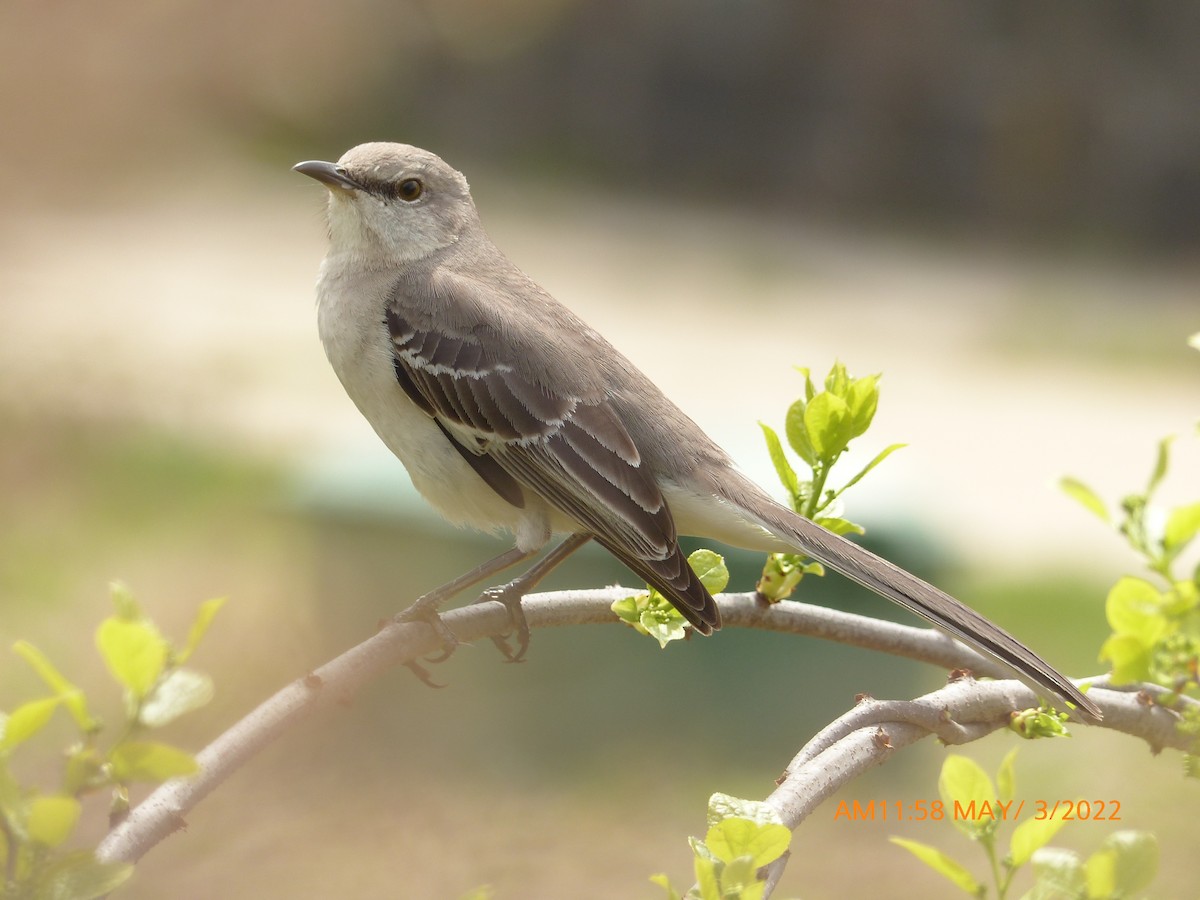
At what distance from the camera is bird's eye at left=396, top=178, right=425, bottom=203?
3.74m

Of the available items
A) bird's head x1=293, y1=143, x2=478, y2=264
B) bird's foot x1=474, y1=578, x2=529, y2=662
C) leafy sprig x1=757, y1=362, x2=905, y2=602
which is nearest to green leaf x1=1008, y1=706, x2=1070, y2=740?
leafy sprig x1=757, y1=362, x2=905, y2=602

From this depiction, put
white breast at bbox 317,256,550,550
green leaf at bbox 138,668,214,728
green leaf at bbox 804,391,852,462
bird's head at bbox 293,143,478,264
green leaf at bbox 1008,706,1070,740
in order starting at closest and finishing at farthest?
green leaf at bbox 138,668,214,728 < green leaf at bbox 1008,706,1070,740 < green leaf at bbox 804,391,852,462 < white breast at bbox 317,256,550,550 < bird's head at bbox 293,143,478,264

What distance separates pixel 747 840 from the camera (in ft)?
5.01

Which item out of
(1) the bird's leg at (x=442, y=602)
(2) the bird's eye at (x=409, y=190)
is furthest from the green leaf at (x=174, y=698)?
(2) the bird's eye at (x=409, y=190)

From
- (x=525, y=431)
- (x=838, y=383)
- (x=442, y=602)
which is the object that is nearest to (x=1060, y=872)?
(x=838, y=383)

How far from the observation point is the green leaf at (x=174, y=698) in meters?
1.33

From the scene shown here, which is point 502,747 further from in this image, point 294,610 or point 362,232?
point 362,232

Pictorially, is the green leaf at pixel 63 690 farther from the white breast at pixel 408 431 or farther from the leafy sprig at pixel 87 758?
the white breast at pixel 408 431

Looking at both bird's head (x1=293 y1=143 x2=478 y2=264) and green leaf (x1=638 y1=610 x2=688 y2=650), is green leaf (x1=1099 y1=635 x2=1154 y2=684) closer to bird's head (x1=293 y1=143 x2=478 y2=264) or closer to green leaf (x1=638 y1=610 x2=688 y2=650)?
green leaf (x1=638 y1=610 x2=688 y2=650)

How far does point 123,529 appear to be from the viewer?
28.1 feet

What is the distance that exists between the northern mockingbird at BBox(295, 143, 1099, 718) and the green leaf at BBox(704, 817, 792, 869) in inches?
58.5

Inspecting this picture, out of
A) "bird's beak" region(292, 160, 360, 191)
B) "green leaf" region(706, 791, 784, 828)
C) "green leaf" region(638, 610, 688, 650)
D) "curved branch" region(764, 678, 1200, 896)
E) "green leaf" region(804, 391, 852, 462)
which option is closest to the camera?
"green leaf" region(706, 791, 784, 828)

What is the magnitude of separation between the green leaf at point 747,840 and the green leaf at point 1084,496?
0.73 m

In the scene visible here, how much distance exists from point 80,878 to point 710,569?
4.40ft
